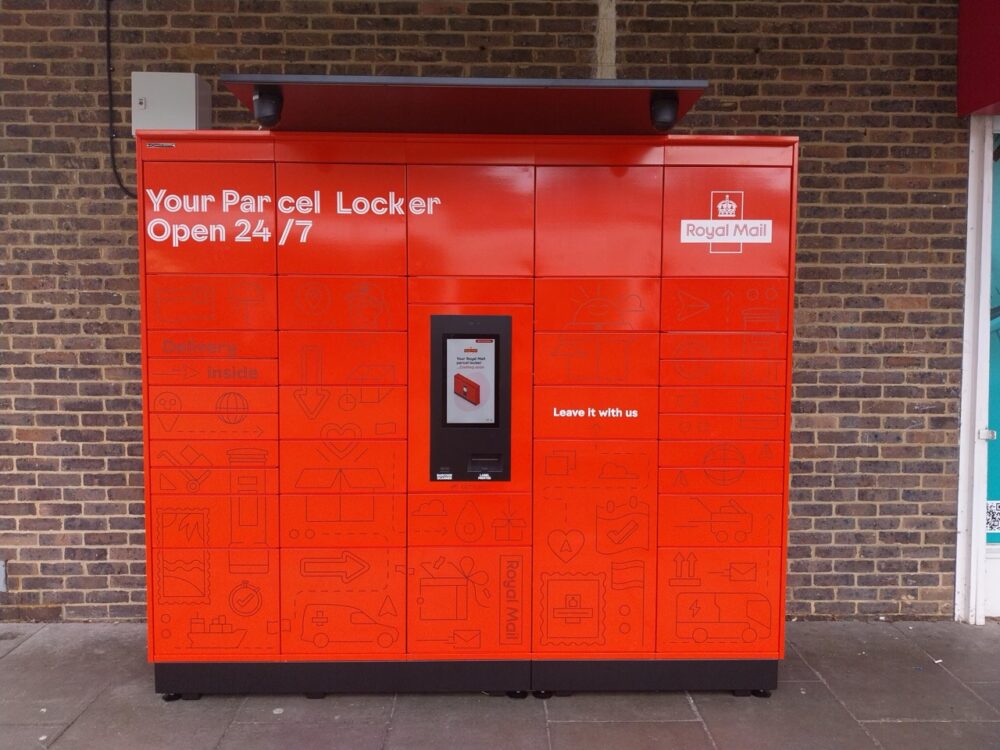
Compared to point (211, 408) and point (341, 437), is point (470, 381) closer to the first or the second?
point (341, 437)

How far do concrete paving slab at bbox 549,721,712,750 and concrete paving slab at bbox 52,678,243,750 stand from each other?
65.3 inches

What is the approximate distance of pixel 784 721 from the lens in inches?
157

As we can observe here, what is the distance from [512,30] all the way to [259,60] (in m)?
1.58

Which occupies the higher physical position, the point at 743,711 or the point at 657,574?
the point at 657,574

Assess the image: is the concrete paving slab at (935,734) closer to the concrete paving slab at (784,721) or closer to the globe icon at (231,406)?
the concrete paving slab at (784,721)

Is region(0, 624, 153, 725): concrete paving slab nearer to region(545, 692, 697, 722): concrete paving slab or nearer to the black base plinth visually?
the black base plinth

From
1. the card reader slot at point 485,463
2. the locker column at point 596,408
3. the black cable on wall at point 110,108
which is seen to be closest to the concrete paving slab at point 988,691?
the locker column at point 596,408

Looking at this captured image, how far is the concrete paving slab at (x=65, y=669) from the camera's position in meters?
4.09

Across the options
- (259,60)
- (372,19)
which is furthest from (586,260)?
(259,60)

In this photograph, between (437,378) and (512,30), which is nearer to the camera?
(437,378)

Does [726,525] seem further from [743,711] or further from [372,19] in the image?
[372,19]

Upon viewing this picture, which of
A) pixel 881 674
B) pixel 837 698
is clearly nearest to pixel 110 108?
pixel 837 698

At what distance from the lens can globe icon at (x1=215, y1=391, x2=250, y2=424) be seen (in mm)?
3994

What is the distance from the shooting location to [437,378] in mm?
4012
